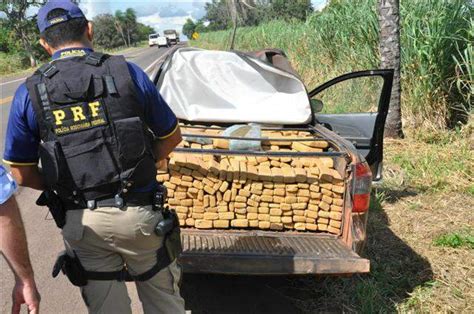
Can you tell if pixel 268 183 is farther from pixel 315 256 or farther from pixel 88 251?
pixel 88 251

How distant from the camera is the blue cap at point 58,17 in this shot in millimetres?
2031

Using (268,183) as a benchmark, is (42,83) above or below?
above

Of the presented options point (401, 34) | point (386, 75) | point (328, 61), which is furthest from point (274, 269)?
point (328, 61)

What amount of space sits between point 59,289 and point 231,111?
2.10 meters

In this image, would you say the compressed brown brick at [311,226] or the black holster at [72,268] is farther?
the compressed brown brick at [311,226]

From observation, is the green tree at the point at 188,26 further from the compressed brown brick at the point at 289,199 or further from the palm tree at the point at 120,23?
the compressed brown brick at the point at 289,199

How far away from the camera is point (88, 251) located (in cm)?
225

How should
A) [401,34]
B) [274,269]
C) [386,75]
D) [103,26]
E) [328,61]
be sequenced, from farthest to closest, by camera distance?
[103,26] → [328,61] → [401,34] → [386,75] → [274,269]

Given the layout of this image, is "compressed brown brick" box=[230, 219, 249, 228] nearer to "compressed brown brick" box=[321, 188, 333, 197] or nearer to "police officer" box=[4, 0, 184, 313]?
"compressed brown brick" box=[321, 188, 333, 197]

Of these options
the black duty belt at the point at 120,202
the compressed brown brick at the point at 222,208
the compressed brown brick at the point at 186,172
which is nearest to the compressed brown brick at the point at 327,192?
the compressed brown brick at the point at 222,208

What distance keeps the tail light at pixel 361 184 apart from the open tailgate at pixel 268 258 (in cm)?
34

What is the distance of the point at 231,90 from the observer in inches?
178

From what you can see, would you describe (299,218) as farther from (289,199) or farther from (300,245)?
(300,245)

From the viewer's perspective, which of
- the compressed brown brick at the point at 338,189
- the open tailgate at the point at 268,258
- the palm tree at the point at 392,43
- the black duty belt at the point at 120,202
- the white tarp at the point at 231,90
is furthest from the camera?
the palm tree at the point at 392,43
